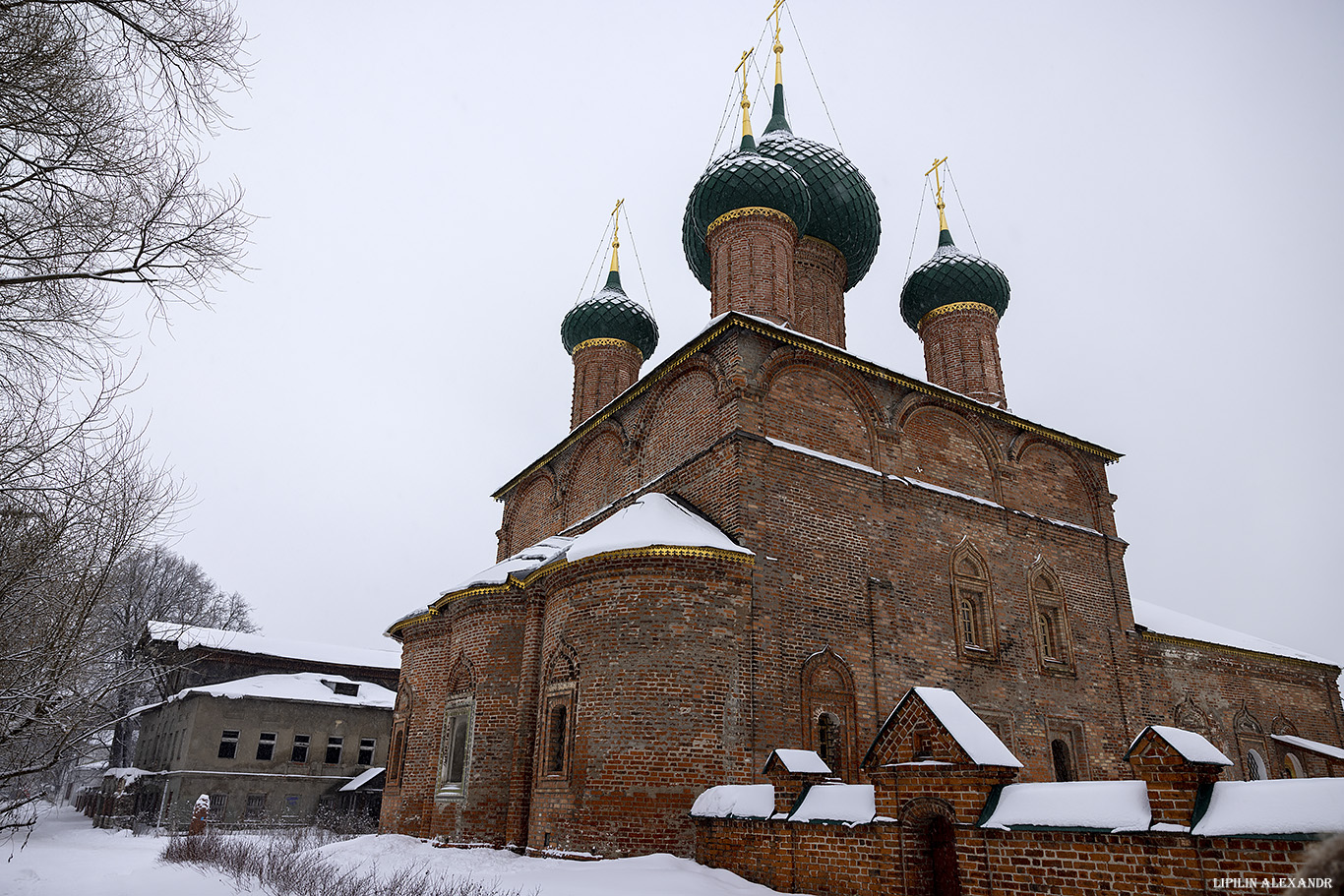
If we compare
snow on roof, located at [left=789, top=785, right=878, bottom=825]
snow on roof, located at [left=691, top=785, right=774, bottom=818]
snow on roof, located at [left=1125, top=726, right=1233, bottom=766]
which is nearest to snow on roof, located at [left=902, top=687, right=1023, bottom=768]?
snow on roof, located at [left=789, top=785, right=878, bottom=825]

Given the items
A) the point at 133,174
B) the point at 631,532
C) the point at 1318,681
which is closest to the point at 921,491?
the point at 631,532

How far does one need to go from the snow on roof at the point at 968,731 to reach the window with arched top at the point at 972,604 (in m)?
5.53

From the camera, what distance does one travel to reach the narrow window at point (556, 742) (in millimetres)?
9703

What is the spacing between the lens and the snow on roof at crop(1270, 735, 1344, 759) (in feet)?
48.4

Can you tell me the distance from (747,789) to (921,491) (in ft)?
18.7

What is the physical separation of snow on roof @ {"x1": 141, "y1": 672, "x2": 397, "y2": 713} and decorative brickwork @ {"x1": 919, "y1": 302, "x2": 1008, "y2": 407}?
16608 mm

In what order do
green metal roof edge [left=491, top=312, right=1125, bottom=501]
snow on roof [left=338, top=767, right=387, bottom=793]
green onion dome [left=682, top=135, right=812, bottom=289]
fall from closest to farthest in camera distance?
green metal roof edge [left=491, top=312, right=1125, bottom=501]
green onion dome [left=682, top=135, right=812, bottom=289]
snow on roof [left=338, top=767, right=387, bottom=793]

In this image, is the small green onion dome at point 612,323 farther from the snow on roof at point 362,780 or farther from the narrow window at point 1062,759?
the snow on roof at point 362,780

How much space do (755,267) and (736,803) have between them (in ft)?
26.6

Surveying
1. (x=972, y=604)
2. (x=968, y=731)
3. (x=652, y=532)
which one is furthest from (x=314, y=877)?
(x=972, y=604)

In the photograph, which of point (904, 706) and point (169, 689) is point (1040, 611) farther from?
point (169, 689)

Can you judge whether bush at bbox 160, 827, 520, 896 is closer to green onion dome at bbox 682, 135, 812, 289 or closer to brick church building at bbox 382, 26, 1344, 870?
brick church building at bbox 382, 26, 1344, 870

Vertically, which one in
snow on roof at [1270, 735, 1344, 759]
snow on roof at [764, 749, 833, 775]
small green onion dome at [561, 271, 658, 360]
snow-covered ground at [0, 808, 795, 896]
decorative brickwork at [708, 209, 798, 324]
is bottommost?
snow-covered ground at [0, 808, 795, 896]

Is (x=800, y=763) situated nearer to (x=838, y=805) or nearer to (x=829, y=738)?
(x=838, y=805)
